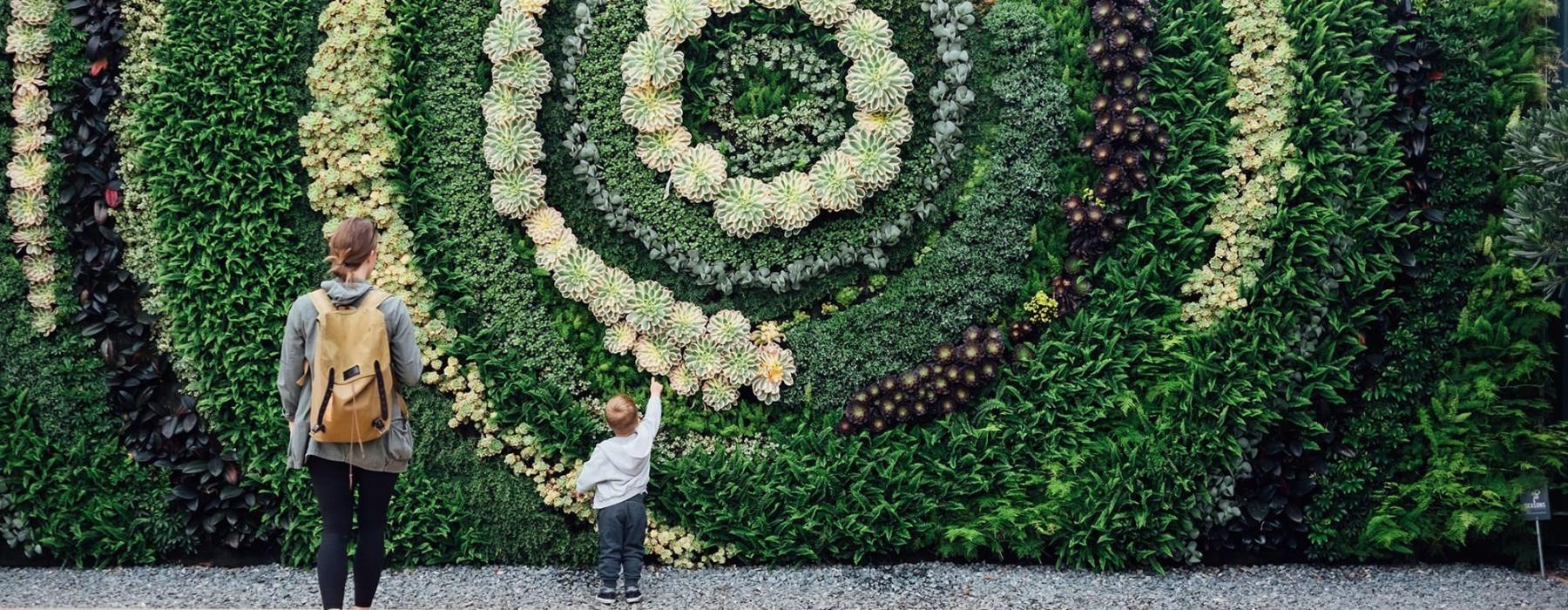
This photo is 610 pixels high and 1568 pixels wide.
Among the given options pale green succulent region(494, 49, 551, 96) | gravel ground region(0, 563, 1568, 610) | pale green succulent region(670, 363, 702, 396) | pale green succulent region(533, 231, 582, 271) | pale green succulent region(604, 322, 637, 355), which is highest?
pale green succulent region(494, 49, 551, 96)

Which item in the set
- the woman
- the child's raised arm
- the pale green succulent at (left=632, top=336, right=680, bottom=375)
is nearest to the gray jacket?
the woman

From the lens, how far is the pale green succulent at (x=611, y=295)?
16.6 feet

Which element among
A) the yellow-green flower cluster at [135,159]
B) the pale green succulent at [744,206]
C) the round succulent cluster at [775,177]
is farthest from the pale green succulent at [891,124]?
the yellow-green flower cluster at [135,159]

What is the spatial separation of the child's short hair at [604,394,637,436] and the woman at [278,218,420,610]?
3.15ft

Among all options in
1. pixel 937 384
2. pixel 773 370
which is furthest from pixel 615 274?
pixel 937 384

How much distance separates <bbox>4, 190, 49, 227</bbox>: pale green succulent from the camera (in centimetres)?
526

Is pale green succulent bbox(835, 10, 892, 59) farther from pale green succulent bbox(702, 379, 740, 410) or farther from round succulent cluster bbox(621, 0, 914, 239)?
pale green succulent bbox(702, 379, 740, 410)

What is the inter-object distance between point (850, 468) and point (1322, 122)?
2.24 metres

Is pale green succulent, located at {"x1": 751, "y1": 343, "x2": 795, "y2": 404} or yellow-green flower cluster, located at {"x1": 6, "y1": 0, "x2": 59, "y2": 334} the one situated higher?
yellow-green flower cluster, located at {"x1": 6, "y1": 0, "x2": 59, "y2": 334}

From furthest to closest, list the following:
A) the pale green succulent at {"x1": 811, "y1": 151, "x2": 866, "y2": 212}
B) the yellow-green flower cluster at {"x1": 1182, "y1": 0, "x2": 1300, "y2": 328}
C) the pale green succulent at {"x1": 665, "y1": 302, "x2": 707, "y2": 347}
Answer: the pale green succulent at {"x1": 665, "y1": 302, "x2": 707, "y2": 347} → the pale green succulent at {"x1": 811, "y1": 151, "x2": 866, "y2": 212} → the yellow-green flower cluster at {"x1": 1182, "y1": 0, "x2": 1300, "y2": 328}

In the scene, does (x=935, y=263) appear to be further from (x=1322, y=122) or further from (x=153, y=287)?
(x=153, y=287)

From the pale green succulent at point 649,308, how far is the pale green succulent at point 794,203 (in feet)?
1.77

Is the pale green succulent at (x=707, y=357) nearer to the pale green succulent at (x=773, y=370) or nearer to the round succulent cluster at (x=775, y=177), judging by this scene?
the pale green succulent at (x=773, y=370)

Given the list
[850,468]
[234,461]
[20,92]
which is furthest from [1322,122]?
[20,92]
